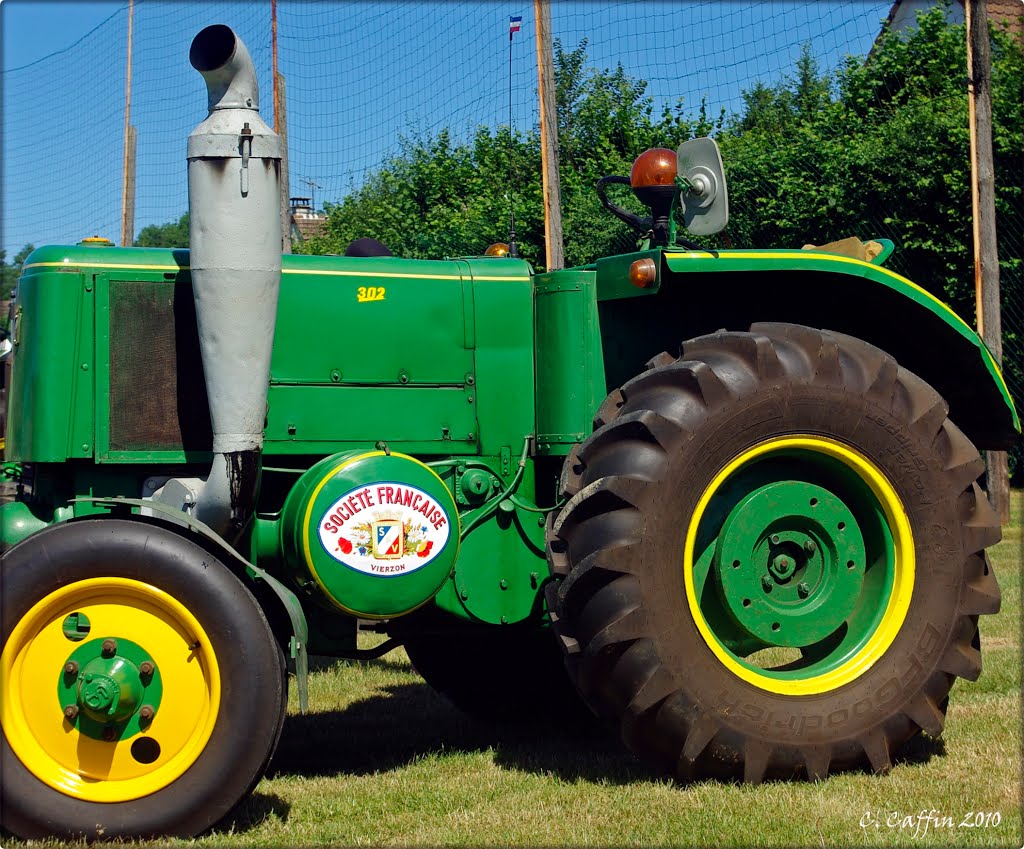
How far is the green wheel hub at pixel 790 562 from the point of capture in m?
4.73

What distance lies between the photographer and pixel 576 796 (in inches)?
180

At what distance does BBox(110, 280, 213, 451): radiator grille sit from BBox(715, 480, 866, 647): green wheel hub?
6.68ft

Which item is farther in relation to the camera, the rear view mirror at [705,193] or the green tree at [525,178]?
the green tree at [525,178]

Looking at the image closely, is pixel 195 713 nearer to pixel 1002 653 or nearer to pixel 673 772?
pixel 673 772

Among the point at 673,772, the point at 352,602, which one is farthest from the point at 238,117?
the point at 673,772

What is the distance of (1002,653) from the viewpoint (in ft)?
23.5

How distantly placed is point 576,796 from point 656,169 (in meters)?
2.41

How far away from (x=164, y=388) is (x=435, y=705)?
8.03 feet

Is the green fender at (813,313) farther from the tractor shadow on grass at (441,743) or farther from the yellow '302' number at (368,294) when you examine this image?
the tractor shadow on grass at (441,743)

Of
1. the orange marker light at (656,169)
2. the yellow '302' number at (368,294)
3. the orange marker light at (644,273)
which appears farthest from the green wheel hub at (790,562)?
the yellow '302' number at (368,294)

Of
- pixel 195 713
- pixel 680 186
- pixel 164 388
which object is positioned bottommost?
pixel 195 713

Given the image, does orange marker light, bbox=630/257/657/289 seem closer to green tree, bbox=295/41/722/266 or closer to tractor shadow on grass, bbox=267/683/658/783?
tractor shadow on grass, bbox=267/683/658/783

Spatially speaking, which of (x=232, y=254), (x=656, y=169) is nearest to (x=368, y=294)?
(x=232, y=254)

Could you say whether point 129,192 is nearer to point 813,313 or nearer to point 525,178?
point 525,178
